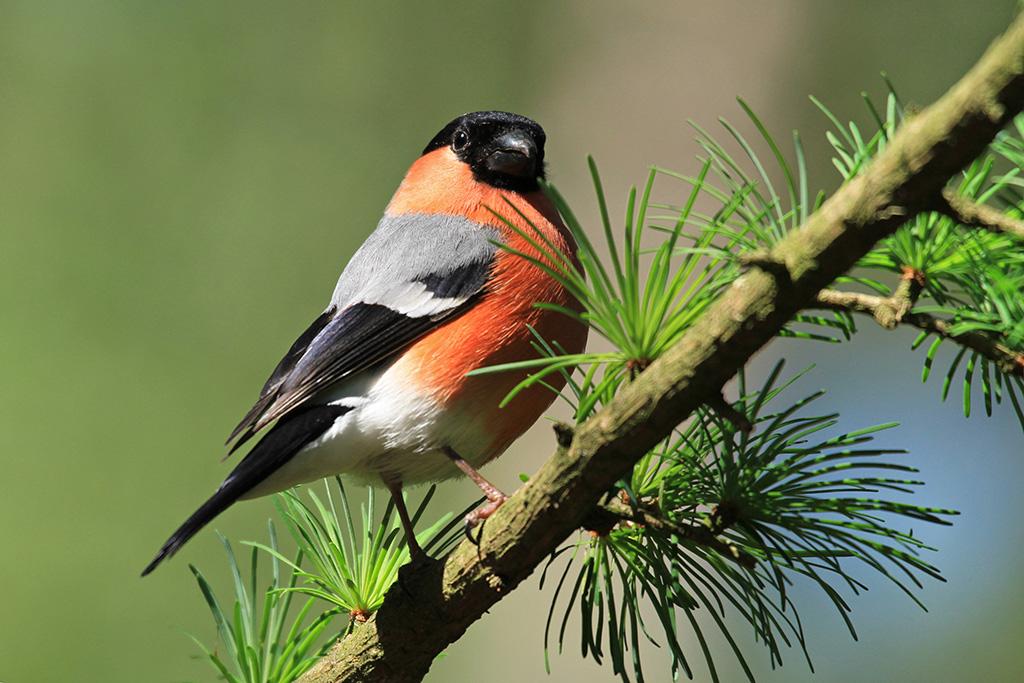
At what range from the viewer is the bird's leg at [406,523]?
197cm

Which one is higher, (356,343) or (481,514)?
(356,343)

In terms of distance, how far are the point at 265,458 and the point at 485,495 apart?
1.82ft

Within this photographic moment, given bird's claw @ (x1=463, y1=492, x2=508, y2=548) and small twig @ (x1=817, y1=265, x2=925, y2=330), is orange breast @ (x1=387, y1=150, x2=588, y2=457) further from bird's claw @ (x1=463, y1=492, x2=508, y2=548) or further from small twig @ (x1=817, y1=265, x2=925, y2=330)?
small twig @ (x1=817, y1=265, x2=925, y2=330)

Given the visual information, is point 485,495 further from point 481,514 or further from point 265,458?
point 265,458

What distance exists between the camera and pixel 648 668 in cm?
450

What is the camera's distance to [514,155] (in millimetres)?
2934

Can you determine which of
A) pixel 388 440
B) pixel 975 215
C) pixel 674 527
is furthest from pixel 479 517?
pixel 975 215

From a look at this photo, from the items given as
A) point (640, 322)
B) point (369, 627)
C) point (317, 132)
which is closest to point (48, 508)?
point (317, 132)

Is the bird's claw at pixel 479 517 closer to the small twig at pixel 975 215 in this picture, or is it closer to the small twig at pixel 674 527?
the small twig at pixel 674 527

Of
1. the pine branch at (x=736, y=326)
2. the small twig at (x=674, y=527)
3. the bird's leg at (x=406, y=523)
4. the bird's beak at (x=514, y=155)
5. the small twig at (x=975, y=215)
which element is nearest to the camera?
the pine branch at (x=736, y=326)

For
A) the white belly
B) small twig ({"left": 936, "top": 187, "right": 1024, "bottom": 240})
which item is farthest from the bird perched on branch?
small twig ({"left": 936, "top": 187, "right": 1024, "bottom": 240})

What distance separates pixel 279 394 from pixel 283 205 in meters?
8.46

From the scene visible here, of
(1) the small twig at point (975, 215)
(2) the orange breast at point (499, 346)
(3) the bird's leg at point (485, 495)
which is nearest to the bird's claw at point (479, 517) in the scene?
(3) the bird's leg at point (485, 495)

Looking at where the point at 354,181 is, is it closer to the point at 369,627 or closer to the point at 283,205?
the point at 283,205
